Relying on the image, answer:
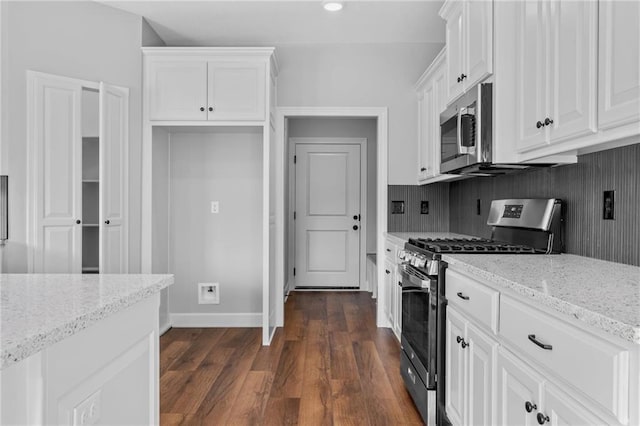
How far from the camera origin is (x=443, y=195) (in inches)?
154

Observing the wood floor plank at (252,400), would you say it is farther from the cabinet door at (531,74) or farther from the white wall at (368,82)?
the white wall at (368,82)

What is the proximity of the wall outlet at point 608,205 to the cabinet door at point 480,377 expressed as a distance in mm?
744

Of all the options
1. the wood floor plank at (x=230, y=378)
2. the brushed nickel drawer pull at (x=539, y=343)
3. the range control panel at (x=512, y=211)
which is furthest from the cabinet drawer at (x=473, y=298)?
the wood floor plank at (x=230, y=378)

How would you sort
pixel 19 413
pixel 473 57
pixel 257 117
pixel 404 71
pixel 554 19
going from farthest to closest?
pixel 404 71 → pixel 257 117 → pixel 473 57 → pixel 554 19 → pixel 19 413

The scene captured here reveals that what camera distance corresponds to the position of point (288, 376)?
2.81 meters

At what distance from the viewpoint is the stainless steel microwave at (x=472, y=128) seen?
2.14 metres

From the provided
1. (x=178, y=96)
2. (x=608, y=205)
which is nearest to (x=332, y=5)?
(x=178, y=96)

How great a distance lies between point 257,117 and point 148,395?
2474 millimetres

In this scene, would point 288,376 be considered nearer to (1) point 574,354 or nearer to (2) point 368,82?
(1) point 574,354

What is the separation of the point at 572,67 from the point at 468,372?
48.2 inches

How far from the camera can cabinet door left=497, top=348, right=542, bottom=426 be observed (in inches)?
48.3

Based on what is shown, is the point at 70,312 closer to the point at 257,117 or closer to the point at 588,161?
the point at 588,161

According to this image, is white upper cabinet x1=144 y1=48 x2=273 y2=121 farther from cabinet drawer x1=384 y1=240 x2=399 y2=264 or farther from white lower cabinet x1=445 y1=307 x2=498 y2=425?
white lower cabinet x1=445 y1=307 x2=498 y2=425

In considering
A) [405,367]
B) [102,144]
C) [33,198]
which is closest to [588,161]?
[405,367]
